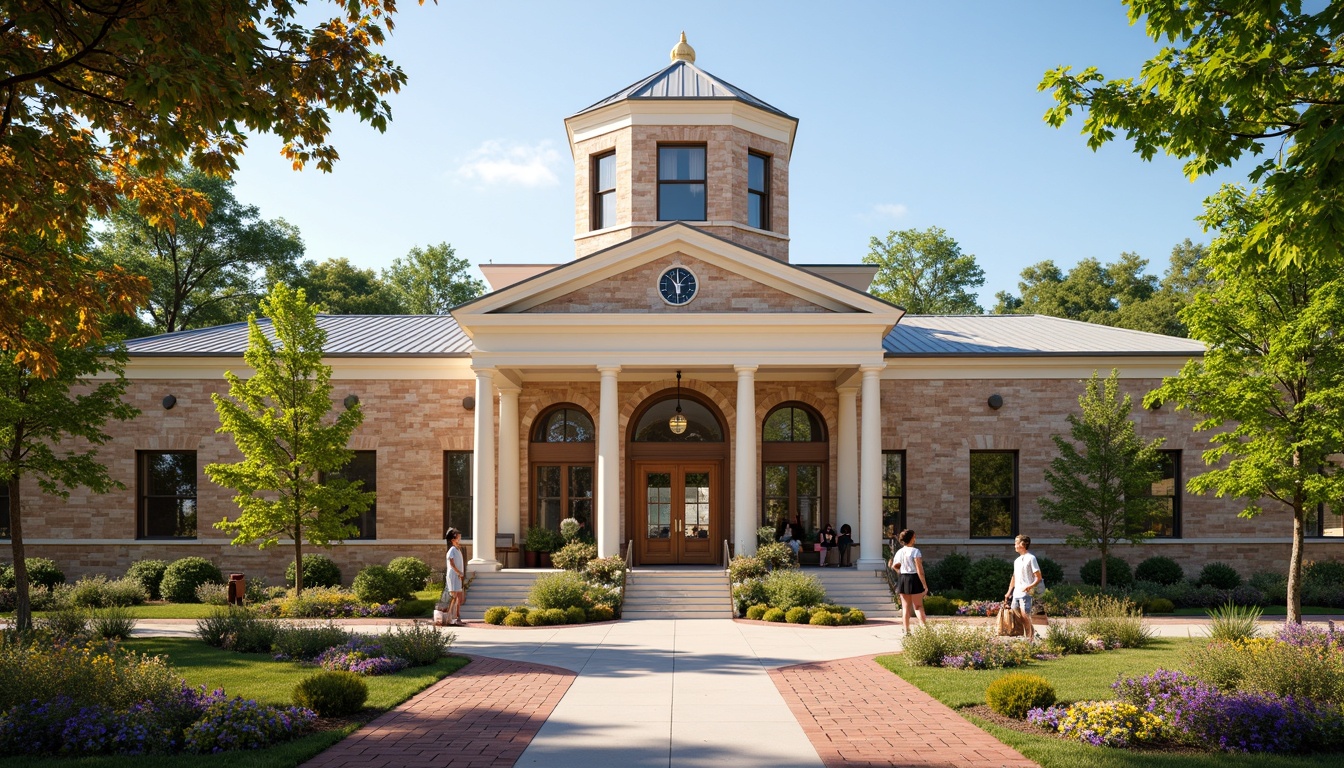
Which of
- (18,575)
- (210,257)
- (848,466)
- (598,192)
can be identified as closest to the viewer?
(18,575)

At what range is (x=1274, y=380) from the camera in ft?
63.1

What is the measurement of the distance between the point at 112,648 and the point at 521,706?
5.39m

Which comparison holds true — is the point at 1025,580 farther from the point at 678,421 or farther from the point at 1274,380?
the point at 678,421

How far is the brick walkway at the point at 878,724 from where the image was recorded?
897 cm

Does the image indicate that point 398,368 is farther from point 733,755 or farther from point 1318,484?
point 1318,484

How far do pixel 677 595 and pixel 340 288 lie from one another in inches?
1530

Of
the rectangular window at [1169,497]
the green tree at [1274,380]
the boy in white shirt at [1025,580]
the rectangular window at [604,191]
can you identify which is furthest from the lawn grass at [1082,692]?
the rectangular window at [604,191]

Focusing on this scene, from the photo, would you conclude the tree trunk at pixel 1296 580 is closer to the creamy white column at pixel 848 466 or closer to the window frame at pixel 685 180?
the creamy white column at pixel 848 466

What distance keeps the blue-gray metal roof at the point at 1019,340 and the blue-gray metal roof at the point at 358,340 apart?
13619 millimetres

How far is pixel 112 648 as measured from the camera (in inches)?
471

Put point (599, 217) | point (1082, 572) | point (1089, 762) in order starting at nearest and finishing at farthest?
1. point (1089, 762)
2. point (1082, 572)
3. point (599, 217)

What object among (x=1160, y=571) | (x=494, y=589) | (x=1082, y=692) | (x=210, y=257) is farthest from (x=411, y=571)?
(x=210, y=257)

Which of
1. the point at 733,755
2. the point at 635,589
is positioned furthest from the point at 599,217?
the point at 733,755

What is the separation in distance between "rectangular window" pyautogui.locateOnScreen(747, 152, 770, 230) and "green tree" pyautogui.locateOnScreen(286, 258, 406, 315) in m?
31.0
